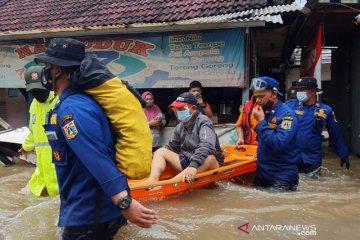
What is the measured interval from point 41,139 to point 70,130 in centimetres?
207

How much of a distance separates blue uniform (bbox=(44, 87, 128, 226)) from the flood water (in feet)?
4.19

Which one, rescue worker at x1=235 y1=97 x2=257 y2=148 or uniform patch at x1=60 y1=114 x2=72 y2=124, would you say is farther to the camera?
rescue worker at x1=235 y1=97 x2=257 y2=148

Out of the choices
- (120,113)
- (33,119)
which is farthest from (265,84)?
(120,113)

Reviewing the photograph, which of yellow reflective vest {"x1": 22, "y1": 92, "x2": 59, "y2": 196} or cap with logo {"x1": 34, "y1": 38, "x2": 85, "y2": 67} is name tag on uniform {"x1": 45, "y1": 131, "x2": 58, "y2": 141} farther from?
yellow reflective vest {"x1": 22, "y1": 92, "x2": 59, "y2": 196}

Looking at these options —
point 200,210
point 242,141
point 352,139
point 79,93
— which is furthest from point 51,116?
point 352,139

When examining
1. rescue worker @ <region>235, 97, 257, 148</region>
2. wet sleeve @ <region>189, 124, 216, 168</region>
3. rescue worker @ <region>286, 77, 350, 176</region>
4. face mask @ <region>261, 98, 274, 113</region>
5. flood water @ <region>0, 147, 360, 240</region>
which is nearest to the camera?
flood water @ <region>0, 147, 360, 240</region>

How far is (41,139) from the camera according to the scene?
3783mm

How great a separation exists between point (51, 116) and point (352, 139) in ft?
28.0

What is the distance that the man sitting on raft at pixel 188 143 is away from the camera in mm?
4723

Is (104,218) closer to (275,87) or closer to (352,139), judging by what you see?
(275,87)

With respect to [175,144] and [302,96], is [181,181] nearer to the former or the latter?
[175,144]

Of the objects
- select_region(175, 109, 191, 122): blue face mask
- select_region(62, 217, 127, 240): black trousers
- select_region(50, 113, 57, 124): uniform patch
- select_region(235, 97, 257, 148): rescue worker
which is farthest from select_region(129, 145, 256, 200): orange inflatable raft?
select_region(50, 113, 57, 124): uniform patch

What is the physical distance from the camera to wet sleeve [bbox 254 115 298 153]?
13.7 feet

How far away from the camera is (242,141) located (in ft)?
20.7
